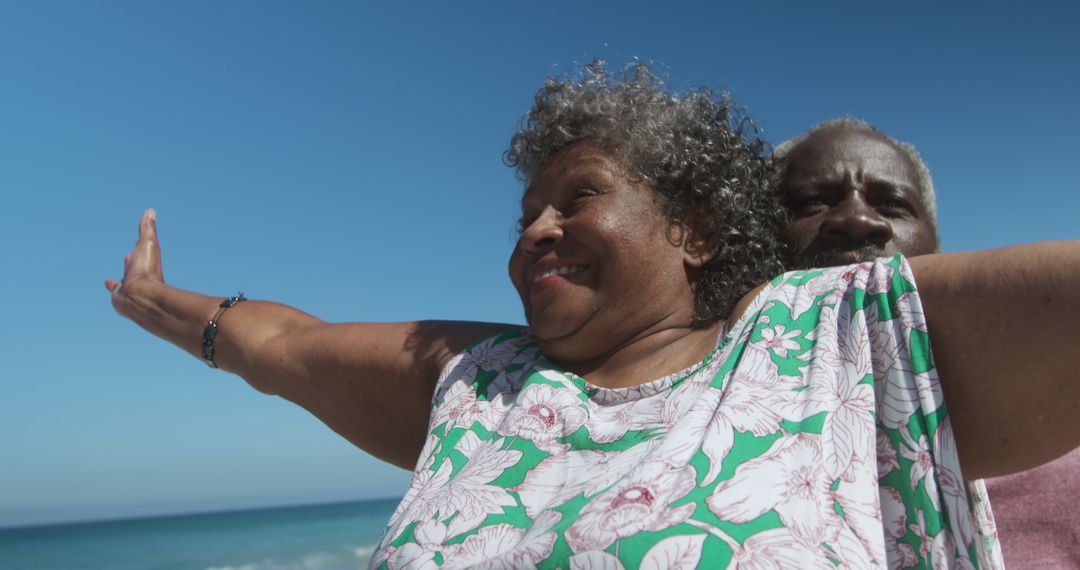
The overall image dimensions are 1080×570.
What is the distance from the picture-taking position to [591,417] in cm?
177

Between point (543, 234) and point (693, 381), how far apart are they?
550 millimetres

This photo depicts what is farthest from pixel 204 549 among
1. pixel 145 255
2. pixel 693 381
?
pixel 693 381

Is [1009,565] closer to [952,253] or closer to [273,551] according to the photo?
[952,253]

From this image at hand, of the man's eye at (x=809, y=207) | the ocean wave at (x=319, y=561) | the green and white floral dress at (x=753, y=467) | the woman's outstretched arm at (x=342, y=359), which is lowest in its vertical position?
the ocean wave at (x=319, y=561)

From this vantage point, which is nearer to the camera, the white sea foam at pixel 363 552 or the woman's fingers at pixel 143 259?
the woman's fingers at pixel 143 259

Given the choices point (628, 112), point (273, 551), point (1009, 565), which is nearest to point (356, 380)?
point (628, 112)

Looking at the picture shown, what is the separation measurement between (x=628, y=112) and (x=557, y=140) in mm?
199

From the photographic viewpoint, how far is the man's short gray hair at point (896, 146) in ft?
8.30

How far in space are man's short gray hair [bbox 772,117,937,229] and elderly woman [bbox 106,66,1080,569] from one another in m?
0.29

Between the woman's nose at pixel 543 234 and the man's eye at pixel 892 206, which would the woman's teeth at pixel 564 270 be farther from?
the man's eye at pixel 892 206

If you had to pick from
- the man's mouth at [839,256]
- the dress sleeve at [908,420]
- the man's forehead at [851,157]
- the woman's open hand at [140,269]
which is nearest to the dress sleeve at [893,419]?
the dress sleeve at [908,420]

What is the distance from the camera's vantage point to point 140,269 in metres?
3.48

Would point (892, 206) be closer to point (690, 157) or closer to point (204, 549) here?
point (690, 157)

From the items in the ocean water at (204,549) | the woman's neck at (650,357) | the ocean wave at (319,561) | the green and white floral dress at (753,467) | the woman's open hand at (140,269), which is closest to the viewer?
the green and white floral dress at (753,467)
